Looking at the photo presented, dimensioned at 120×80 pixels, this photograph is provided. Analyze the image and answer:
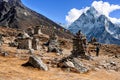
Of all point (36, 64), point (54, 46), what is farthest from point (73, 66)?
point (54, 46)

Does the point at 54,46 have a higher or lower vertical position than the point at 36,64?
higher

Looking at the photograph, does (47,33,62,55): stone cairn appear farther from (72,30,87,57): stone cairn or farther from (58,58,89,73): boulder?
(58,58,89,73): boulder

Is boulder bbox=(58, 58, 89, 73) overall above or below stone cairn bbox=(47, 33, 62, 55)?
below

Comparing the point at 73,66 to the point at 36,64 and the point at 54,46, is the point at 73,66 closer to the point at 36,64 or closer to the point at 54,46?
the point at 36,64

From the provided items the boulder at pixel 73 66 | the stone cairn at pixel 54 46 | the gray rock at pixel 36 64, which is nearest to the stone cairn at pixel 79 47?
the stone cairn at pixel 54 46

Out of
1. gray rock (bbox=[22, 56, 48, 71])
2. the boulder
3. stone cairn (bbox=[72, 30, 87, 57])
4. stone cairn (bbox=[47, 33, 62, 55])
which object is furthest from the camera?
stone cairn (bbox=[47, 33, 62, 55])

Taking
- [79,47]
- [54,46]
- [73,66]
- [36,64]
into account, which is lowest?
[73,66]

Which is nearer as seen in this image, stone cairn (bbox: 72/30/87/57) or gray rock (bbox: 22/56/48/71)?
gray rock (bbox: 22/56/48/71)

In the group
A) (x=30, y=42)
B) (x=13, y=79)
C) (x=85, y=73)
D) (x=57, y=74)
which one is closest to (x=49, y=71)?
(x=57, y=74)

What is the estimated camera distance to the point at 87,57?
52594mm

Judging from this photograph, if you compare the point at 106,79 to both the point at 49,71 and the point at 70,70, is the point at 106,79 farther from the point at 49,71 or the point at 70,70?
the point at 49,71

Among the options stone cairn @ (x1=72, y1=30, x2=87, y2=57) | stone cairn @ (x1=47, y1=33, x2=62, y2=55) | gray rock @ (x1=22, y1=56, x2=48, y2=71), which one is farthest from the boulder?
stone cairn @ (x1=47, y1=33, x2=62, y2=55)

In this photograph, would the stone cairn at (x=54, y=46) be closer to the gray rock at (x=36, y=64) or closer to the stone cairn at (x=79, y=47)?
the stone cairn at (x=79, y=47)

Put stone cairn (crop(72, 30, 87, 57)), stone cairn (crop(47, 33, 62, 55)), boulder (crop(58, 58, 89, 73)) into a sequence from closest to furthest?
boulder (crop(58, 58, 89, 73)) < stone cairn (crop(72, 30, 87, 57)) < stone cairn (crop(47, 33, 62, 55))
